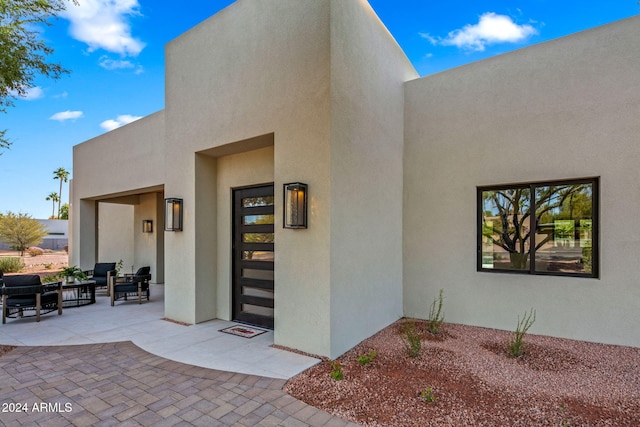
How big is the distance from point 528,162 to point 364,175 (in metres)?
2.72

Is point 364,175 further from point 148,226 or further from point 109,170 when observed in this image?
point 148,226

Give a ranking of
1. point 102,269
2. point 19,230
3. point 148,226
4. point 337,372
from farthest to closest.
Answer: point 19,230
point 148,226
point 102,269
point 337,372

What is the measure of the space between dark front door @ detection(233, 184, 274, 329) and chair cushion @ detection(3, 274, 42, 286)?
3924 millimetres

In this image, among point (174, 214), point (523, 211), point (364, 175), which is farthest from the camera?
point (174, 214)

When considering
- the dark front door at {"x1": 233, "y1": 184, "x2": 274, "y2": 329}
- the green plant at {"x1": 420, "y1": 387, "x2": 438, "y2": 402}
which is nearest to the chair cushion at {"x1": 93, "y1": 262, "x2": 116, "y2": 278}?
the dark front door at {"x1": 233, "y1": 184, "x2": 274, "y2": 329}

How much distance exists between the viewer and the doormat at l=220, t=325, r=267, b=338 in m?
4.95

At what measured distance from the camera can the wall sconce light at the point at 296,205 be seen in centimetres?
410

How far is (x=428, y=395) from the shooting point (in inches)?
116

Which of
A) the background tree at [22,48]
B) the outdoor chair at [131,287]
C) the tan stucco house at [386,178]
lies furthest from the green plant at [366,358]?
the background tree at [22,48]

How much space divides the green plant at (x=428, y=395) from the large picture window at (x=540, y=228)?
3.02 meters

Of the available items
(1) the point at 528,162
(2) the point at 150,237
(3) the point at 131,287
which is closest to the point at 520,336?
(1) the point at 528,162

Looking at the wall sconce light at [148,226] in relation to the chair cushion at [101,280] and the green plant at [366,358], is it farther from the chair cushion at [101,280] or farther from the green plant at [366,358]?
the green plant at [366,358]

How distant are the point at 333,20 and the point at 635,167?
15.3ft

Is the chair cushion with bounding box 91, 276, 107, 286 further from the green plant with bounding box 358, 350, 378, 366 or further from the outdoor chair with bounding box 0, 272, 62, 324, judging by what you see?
the green plant with bounding box 358, 350, 378, 366
